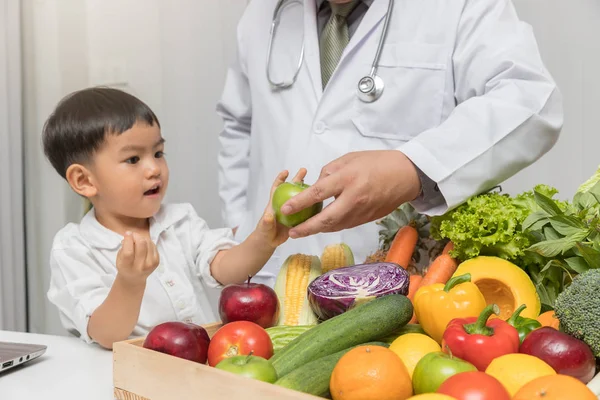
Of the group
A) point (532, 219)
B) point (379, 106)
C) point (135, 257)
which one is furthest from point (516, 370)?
point (379, 106)

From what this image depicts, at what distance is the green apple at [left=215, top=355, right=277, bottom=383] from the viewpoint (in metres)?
0.81

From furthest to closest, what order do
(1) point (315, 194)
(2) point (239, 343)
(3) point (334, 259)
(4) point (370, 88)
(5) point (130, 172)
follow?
(4) point (370, 88), (5) point (130, 172), (3) point (334, 259), (1) point (315, 194), (2) point (239, 343)

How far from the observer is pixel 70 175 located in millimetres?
1414

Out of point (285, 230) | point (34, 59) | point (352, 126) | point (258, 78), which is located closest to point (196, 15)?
point (34, 59)

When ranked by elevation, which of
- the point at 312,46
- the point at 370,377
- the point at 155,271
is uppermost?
the point at 312,46

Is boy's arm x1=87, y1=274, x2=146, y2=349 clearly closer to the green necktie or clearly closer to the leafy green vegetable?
the leafy green vegetable

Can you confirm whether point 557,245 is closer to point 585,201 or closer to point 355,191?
point 585,201

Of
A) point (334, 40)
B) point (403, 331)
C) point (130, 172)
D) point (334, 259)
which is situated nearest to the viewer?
point (403, 331)

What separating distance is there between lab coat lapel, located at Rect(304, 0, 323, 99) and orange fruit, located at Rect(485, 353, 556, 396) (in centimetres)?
96

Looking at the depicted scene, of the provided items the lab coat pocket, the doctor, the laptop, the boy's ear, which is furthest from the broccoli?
the boy's ear

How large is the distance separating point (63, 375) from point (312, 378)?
0.45 m

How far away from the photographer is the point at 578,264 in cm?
107

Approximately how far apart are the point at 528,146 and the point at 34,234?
1954 mm

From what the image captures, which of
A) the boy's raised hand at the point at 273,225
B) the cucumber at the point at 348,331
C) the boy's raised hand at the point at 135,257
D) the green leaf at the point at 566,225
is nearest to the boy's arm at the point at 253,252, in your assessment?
the boy's raised hand at the point at 273,225
